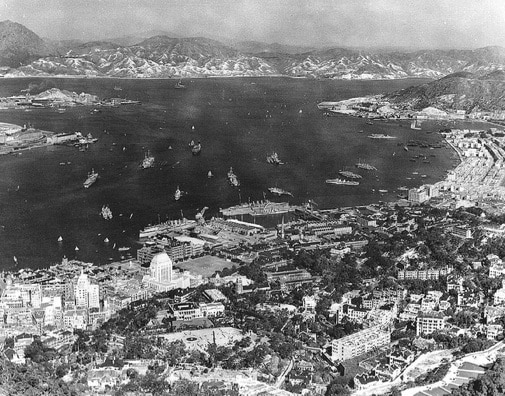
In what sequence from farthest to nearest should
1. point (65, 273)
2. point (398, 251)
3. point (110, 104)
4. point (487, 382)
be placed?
1. point (110, 104)
2. point (398, 251)
3. point (65, 273)
4. point (487, 382)

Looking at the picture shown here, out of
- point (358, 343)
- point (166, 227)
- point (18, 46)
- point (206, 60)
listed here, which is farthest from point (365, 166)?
point (206, 60)

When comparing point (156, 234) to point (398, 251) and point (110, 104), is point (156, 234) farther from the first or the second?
point (110, 104)

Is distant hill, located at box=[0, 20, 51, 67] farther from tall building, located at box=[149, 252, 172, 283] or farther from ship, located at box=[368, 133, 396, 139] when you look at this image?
tall building, located at box=[149, 252, 172, 283]

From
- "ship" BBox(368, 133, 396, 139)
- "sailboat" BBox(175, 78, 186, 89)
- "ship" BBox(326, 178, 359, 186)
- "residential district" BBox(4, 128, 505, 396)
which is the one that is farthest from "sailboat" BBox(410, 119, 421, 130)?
"residential district" BBox(4, 128, 505, 396)

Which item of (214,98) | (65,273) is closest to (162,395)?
(65,273)

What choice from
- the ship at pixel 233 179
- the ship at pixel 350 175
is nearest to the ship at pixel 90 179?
the ship at pixel 233 179

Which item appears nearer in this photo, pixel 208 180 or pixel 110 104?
pixel 208 180

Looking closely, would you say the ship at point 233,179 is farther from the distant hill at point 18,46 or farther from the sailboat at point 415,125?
the distant hill at point 18,46

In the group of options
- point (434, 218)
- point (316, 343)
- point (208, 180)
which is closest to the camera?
point (316, 343)
